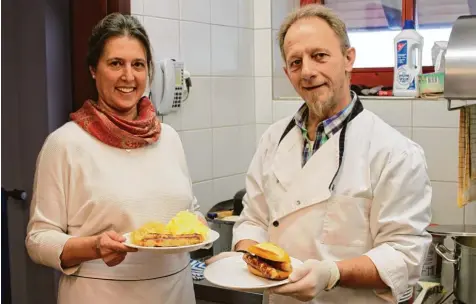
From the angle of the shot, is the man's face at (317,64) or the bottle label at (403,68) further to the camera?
the bottle label at (403,68)

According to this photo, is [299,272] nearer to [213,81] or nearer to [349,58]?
[349,58]

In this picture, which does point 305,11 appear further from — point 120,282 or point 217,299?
point 217,299

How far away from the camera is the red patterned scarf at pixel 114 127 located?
1.57 m

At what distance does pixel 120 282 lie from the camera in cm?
155

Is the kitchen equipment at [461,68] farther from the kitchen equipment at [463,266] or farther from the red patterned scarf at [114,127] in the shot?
the red patterned scarf at [114,127]

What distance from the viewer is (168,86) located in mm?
2119

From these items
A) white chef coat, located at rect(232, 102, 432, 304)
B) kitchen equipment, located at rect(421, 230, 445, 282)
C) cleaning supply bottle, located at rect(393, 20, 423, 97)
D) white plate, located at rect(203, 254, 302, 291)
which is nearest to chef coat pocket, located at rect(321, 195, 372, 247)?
white chef coat, located at rect(232, 102, 432, 304)

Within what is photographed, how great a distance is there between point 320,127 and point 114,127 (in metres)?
0.50

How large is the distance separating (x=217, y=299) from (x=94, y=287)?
574 mm

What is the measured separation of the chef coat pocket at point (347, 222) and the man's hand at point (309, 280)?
99 millimetres

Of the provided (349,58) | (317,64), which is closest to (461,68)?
(349,58)

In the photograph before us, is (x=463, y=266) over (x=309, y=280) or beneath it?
beneath

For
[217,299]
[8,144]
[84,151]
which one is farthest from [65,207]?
[8,144]

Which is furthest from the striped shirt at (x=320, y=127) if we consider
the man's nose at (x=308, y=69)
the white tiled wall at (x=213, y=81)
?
the white tiled wall at (x=213, y=81)
